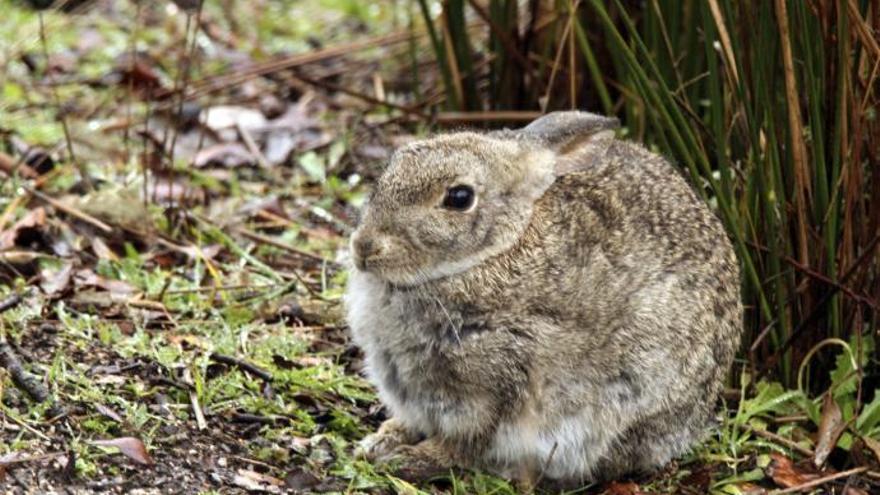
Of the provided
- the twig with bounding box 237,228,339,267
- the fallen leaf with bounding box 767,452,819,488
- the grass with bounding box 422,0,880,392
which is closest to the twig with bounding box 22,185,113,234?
the twig with bounding box 237,228,339,267

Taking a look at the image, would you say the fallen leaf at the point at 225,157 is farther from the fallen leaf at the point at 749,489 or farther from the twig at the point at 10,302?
the fallen leaf at the point at 749,489

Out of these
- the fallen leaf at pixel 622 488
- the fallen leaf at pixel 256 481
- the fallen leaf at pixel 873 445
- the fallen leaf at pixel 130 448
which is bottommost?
the fallen leaf at pixel 873 445

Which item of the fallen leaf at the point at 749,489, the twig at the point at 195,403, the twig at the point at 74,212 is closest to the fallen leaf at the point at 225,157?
the twig at the point at 74,212

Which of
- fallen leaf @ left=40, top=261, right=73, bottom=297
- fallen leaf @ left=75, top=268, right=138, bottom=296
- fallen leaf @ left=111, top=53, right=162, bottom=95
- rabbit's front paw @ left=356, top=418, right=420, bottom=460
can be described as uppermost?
fallen leaf @ left=111, top=53, right=162, bottom=95

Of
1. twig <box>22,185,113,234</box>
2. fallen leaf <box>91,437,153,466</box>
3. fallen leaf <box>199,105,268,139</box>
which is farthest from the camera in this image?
fallen leaf <box>199,105,268,139</box>

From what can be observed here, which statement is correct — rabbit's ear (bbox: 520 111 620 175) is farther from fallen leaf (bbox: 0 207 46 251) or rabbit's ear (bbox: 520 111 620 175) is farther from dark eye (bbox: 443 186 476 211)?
fallen leaf (bbox: 0 207 46 251)

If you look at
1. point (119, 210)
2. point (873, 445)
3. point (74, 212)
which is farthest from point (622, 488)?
point (74, 212)

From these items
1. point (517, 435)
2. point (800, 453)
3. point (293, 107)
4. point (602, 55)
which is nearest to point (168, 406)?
point (517, 435)

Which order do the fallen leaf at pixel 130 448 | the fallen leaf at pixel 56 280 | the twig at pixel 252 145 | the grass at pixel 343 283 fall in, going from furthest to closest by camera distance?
the twig at pixel 252 145 < the fallen leaf at pixel 56 280 < the grass at pixel 343 283 < the fallen leaf at pixel 130 448
